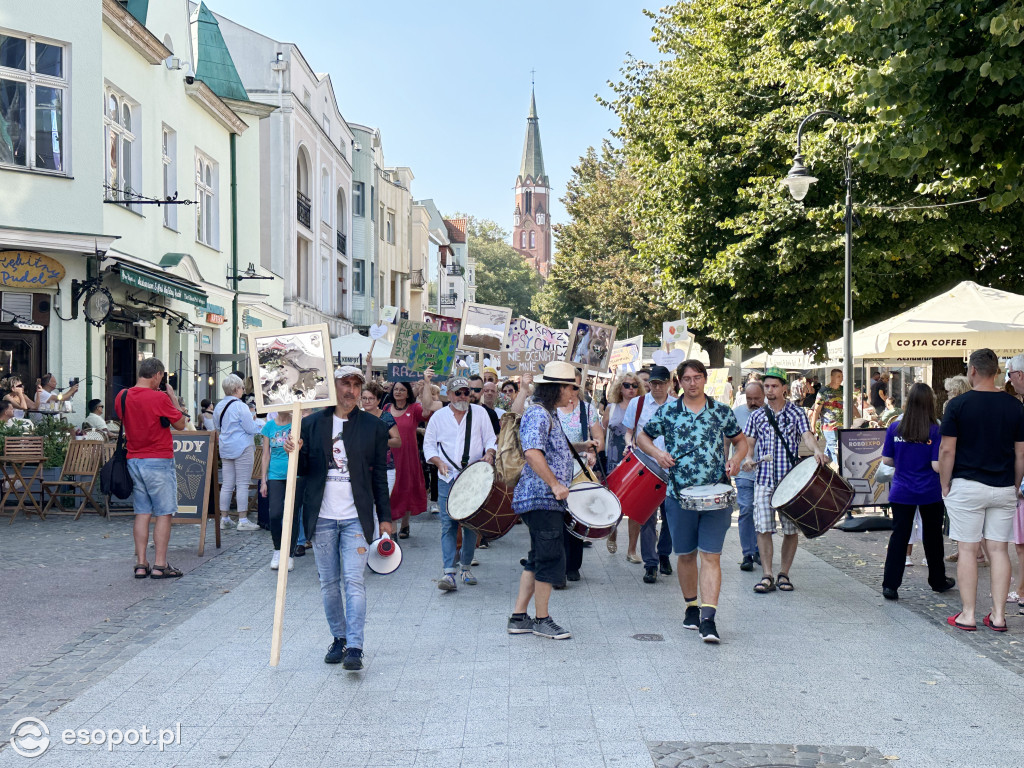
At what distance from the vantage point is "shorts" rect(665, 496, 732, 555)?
692cm

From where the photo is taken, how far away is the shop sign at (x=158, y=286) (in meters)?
15.8

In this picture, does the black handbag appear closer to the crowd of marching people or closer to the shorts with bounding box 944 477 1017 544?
the crowd of marching people

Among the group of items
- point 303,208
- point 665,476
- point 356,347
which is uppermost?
point 303,208

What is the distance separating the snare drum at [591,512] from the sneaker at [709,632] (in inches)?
33.5

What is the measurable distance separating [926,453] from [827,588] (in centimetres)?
143

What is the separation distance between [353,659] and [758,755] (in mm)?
2428

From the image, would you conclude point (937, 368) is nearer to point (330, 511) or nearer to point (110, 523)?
point (110, 523)

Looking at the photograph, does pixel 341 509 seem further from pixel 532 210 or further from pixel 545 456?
pixel 532 210

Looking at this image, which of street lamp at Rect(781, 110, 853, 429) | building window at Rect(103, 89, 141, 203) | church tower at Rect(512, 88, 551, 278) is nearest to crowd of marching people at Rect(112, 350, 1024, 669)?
street lamp at Rect(781, 110, 853, 429)

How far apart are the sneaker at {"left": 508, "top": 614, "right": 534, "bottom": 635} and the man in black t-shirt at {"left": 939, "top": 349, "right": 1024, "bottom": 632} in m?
2.97

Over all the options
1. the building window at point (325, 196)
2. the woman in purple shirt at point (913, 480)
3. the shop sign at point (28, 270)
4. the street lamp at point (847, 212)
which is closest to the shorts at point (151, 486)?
the woman in purple shirt at point (913, 480)

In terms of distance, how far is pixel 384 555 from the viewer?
21.1ft

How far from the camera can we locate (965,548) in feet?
23.8

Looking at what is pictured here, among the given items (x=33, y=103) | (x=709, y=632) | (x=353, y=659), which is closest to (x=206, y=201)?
(x=33, y=103)
